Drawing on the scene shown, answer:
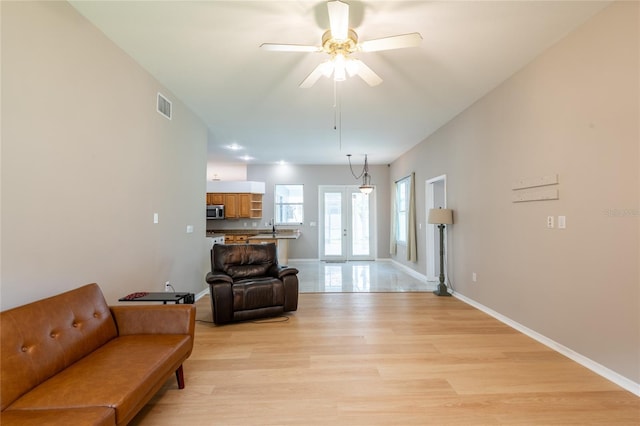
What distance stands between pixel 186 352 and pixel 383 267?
19.8 feet

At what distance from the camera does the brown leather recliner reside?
3.43 m

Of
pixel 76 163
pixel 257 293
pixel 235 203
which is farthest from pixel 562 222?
pixel 235 203

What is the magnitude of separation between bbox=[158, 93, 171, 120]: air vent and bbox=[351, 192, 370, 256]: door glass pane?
5885 mm

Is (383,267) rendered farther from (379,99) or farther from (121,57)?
(121,57)

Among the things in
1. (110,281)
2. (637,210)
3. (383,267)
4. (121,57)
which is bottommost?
(383,267)

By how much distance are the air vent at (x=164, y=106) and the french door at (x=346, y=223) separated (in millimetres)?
5355

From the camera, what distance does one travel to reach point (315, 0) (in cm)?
219

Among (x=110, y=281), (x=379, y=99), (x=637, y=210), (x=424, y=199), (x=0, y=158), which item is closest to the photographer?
(x=0, y=158)

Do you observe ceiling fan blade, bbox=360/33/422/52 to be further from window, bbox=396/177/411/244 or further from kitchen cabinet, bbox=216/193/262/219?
kitchen cabinet, bbox=216/193/262/219

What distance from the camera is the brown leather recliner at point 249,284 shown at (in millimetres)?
3426

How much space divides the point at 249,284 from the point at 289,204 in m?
5.26

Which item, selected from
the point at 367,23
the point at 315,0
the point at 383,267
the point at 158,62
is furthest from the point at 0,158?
the point at 383,267

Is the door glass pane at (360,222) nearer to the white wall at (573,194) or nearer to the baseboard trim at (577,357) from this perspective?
the white wall at (573,194)

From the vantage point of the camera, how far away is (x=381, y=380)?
7.52 ft
